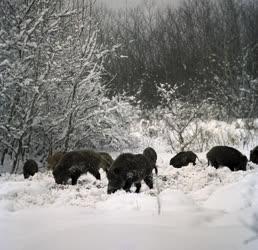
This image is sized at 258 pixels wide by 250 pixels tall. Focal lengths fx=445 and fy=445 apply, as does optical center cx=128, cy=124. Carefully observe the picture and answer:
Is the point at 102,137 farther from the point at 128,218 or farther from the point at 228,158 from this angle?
the point at 128,218

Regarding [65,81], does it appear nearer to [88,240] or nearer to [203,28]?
[88,240]

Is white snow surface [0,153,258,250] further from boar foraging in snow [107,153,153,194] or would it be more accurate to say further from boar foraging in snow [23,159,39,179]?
boar foraging in snow [23,159,39,179]

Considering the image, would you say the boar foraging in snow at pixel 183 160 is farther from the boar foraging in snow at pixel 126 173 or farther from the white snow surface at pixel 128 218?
the boar foraging in snow at pixel 126 173

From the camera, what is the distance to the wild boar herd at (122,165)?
7.62 metres

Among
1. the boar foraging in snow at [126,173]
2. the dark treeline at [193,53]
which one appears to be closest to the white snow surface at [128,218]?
the boar foraging in snow at [126,173]

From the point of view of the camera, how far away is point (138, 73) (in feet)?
121

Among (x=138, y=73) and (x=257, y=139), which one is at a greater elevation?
(x=138, y=73)

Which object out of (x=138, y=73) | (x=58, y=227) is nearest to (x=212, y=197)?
(x=58, y=227)

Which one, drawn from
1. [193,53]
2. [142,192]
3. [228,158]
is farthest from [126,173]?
[193,53]

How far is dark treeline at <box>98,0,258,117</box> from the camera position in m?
24.6

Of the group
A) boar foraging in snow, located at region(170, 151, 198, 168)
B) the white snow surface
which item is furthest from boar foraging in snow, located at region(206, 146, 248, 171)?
the white snow surface

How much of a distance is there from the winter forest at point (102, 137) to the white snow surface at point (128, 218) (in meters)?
0.02

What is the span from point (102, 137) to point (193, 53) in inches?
890

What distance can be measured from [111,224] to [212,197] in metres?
2.40
